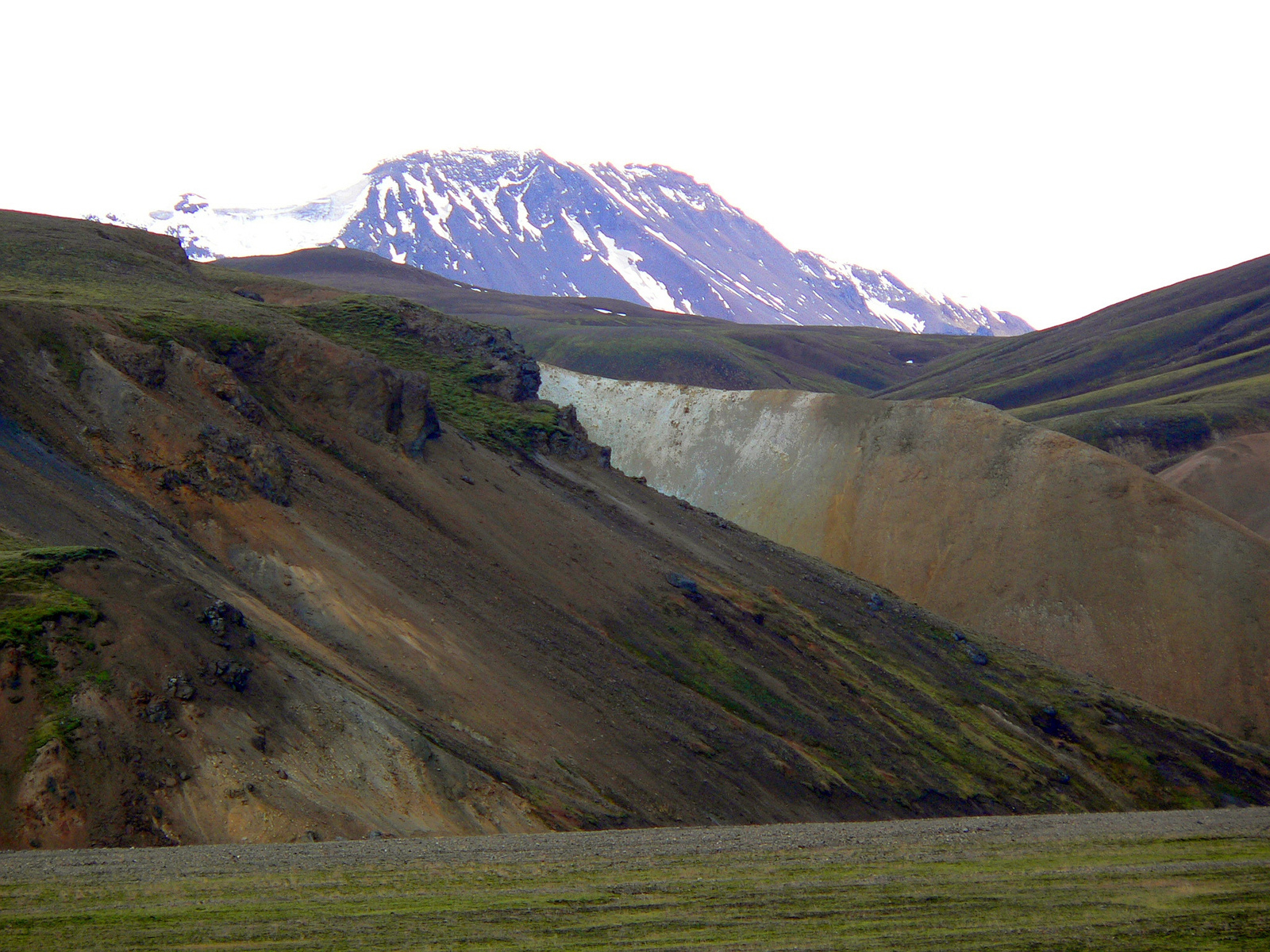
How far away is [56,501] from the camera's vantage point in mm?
21703

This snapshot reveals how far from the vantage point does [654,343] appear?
152m

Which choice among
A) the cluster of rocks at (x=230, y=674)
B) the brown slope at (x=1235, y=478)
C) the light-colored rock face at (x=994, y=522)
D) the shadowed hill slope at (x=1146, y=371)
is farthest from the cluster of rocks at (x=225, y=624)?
the shadowed hill slope at (x=1146, y=371)

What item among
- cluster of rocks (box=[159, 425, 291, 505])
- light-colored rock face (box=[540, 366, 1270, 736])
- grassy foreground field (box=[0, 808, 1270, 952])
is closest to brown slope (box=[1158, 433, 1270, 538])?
light-colored rock face (box=[540, 366, 1270, 736])

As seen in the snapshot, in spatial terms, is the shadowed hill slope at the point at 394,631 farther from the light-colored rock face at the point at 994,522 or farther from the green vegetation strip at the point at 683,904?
the light-colored rock face at the point at 994,522

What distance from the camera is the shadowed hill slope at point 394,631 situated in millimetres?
16203

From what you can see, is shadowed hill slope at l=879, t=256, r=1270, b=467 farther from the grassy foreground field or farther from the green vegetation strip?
the green vegetation strip

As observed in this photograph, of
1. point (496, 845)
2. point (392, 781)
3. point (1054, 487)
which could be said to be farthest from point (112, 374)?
point (1054, 487)

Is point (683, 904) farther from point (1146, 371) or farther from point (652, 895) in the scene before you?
point (1146, 371)

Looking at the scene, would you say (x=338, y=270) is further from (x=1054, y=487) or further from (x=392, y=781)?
(x=392, y=781)

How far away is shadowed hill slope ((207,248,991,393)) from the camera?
144875mm

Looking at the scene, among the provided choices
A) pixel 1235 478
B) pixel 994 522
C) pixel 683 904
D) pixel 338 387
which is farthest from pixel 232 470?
pixel 1235 478

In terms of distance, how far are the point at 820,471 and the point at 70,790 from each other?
50413 mm

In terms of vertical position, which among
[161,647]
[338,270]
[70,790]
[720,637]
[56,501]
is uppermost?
[338,270]

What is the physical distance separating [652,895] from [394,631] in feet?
47.5
